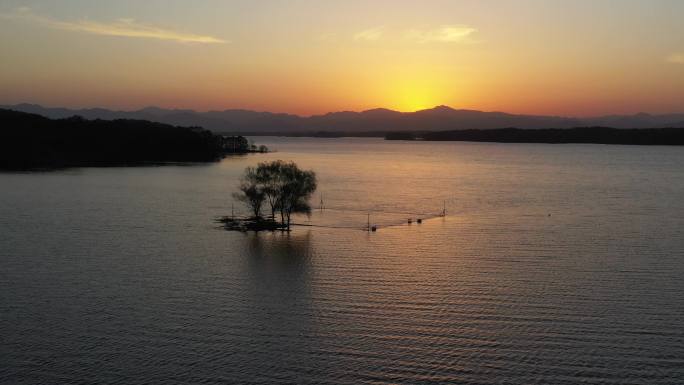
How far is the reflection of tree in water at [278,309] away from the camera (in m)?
22.4

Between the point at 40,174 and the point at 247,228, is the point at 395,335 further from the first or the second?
the point at 40,174

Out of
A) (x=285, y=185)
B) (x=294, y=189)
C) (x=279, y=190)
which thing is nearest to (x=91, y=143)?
Result: (x=279, y=190)

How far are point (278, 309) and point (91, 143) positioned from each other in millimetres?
126936

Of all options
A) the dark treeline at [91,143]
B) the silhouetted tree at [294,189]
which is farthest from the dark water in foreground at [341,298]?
the dark treeline at [91,143]

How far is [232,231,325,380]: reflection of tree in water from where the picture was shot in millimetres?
22359

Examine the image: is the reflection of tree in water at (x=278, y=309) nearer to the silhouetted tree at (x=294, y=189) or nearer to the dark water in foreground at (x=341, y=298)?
the dark water in foreground at (x=341, y=298)

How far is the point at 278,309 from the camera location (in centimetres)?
2834

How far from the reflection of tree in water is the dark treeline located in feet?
293

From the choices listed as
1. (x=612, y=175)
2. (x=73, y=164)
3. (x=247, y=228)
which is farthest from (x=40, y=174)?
(x=612, y=175)

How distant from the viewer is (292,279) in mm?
34062

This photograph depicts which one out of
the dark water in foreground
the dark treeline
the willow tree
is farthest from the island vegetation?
the dark treeline

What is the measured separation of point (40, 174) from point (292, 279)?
7772 centimetres

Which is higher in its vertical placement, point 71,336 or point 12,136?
point 12,136

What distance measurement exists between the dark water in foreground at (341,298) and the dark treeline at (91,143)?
7020cm
